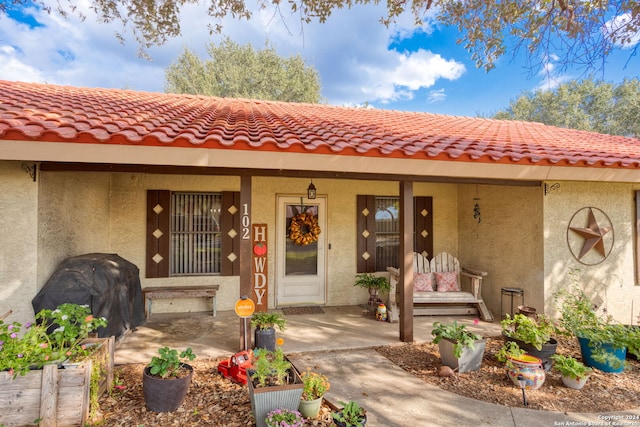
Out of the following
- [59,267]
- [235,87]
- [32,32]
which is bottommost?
[59,267]

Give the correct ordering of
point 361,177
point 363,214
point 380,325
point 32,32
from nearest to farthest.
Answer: point 361,177, point 380,325, point 32,32, point 363,214

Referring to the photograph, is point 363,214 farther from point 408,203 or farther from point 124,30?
point 124,30

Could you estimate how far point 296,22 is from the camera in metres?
4.02

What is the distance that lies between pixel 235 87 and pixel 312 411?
1671 centimetres

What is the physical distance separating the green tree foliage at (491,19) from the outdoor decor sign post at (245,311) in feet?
10.9

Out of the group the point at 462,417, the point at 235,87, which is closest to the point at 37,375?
the point at 462,417

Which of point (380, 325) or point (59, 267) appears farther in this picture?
point (380, 325)

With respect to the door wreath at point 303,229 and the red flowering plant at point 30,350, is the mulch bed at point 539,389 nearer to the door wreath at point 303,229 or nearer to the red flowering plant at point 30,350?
the door wreath at point 303,229

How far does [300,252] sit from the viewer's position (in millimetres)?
6516

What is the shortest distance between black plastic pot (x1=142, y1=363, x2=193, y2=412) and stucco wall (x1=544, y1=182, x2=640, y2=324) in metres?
4.98

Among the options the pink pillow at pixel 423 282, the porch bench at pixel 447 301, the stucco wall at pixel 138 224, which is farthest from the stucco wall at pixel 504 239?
the stucco wall at pixel 138 224

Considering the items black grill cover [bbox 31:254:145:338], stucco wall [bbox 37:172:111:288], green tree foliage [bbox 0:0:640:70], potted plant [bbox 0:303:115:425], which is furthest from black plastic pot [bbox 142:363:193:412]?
green tree foliage [bbox 0:0:640:70]

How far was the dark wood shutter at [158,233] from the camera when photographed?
5.89m

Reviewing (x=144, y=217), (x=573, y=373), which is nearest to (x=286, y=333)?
(x=144, y=217)
